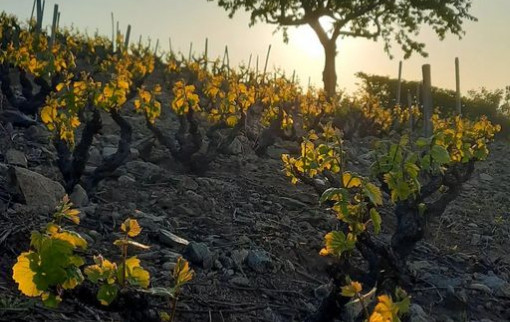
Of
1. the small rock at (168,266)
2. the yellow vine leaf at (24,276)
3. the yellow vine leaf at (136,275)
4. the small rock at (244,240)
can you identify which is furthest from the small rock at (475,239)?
the yellow vine leaf at (24,276)

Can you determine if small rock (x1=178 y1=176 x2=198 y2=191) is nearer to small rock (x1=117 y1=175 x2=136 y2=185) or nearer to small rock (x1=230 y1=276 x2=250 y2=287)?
small rock (x1=117 y1=175 x2=136 y2=185)

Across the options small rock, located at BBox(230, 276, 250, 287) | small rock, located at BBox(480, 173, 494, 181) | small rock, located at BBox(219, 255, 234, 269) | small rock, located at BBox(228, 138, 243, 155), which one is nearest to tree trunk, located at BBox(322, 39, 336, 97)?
small rock, located at BBox(480, 173, 494, 181)

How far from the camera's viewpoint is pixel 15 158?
6.17 metres

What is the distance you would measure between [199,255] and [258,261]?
46cm

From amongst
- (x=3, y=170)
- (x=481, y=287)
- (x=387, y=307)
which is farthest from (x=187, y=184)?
(x=387, y=307)

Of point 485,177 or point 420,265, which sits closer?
point 420,265

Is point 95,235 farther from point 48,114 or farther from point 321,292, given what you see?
point 48,114

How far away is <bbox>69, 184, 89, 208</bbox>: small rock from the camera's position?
5297mm

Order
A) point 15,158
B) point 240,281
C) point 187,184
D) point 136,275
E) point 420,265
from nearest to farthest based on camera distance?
point 136,275, point 240,281, point 420,265, point 15,158, point 187,184

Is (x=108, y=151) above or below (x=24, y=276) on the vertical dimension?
above

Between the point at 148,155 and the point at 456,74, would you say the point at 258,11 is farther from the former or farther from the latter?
the point at 148,155

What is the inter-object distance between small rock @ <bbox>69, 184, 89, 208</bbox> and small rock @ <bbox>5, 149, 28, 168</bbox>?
0.99 m

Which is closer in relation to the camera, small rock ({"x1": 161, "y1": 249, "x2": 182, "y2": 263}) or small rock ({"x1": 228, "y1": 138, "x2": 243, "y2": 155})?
small rock ({"x1": 161, "y1": 249, "x2": 182, "y2": 263})

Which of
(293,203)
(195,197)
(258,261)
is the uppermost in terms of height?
(195,197)
